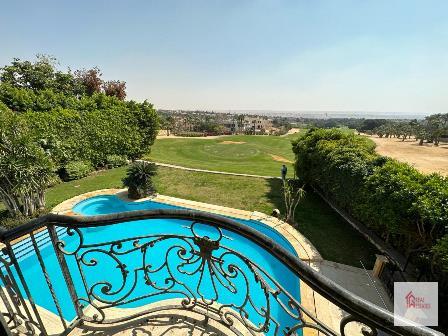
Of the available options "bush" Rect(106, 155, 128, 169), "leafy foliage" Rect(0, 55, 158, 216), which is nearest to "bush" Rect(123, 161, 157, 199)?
"leafy foliage" Rect(0, 55, 158, 216)

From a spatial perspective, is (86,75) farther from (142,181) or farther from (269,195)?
(269,195)

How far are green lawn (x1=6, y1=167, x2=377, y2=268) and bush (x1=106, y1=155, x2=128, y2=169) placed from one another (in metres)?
0.77

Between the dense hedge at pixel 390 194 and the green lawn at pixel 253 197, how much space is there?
0.82 metres

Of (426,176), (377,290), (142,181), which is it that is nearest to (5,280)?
(377,290)

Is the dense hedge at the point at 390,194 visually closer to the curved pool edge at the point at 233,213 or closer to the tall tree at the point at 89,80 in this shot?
the curved pool edge at the point at 233,213

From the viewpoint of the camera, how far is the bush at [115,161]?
53.7 ft

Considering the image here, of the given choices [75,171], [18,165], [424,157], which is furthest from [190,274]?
[424,157]

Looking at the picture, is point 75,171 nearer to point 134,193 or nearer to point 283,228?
point 134,193

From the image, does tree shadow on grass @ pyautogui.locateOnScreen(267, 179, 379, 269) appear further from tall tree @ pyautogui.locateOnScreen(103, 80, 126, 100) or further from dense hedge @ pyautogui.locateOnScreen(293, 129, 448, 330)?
tall tree @ pyautogui.locateOnScreen(103, 80, 126, 100)

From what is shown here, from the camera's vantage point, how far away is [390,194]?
6.44 metres

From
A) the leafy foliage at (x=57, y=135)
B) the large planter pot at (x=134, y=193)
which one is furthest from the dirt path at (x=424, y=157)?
the leafy foliage at (x=57, y=135)

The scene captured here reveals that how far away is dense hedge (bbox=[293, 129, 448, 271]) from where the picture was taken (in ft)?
17.8

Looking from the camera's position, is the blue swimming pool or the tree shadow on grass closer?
the blue swimming pool

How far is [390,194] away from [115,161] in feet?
51.0
